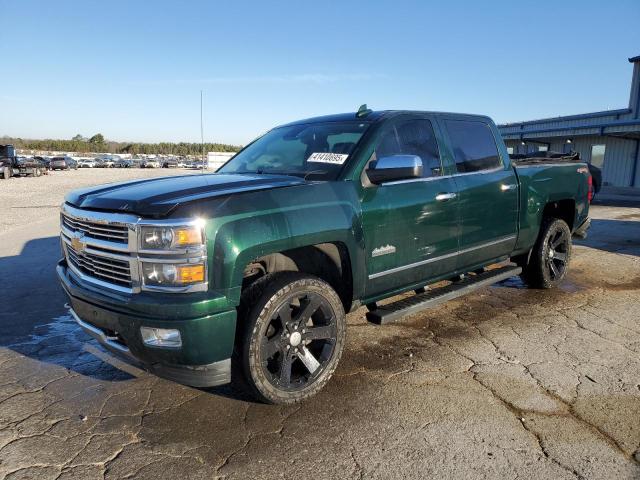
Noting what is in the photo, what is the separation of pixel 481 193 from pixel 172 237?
2.98 meters

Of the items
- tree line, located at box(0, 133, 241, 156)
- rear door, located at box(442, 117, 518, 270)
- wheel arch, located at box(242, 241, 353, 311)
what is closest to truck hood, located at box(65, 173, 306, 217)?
wheel arch, located at box(242, 241, 353, 311)

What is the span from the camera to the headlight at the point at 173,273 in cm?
263

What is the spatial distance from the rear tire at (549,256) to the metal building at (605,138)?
19.7 metres

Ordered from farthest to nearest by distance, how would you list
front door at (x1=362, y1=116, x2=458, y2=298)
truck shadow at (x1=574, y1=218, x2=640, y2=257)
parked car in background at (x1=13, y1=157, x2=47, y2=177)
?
1. parked car in background at (x1=13, y1=157, x2=47, y2=177)
2. truck shadow at (x1=574, y1=218, x2=640, y2=257)
3. front door at (x1=362, y1=116, x2=458, y2=298)

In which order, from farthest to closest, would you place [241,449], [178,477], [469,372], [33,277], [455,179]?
[33,277] < [455,179] < [469,372] < [241,449] < [178,477]

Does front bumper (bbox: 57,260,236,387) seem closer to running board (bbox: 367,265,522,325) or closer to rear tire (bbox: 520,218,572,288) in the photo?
running board (bbox: 367,265,522,325)

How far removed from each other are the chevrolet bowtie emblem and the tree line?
9274 cm

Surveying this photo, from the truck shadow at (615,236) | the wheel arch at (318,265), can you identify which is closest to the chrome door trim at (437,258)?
the wheel arch at (318,265)

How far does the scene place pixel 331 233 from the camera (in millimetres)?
3180

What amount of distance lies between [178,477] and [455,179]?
10.3 ft

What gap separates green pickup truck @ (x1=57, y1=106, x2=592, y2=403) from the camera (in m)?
2.67

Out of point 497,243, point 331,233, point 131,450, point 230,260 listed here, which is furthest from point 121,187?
point 497,243

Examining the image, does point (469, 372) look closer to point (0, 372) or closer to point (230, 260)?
point (230, 260)

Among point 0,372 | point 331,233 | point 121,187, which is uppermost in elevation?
point 121,187
